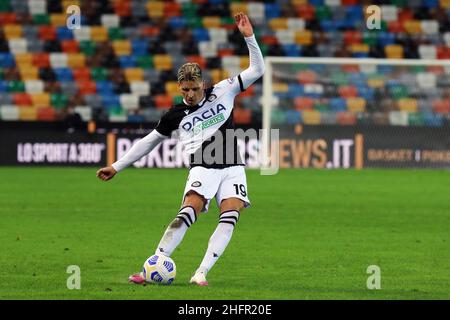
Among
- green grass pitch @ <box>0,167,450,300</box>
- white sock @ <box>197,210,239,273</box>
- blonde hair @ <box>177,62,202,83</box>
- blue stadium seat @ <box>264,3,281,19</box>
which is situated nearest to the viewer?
green grass pitch @ <box>0,167,450,300</box>

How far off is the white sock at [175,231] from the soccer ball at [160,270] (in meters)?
0.09

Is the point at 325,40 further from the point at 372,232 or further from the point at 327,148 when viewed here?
the point at 372,232

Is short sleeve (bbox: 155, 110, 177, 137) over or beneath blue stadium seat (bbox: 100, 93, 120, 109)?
beneath

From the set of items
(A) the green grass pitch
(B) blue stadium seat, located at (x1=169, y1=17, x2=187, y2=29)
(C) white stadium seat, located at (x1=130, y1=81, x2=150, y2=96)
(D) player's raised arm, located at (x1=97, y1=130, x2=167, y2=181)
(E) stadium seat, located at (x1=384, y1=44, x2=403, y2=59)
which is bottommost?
(A) the green grass pitch

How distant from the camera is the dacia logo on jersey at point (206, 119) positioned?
1016cm

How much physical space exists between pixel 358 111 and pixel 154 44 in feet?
21.9

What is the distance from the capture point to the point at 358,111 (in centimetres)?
2873

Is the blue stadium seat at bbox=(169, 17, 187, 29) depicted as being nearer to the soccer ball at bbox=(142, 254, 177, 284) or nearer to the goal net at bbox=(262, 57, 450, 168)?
the goal net at bbox=(262, 57, 450, 168)

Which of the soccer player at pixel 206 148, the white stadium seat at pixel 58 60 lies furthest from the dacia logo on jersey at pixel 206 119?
the white stadium seat at pixel 58 60

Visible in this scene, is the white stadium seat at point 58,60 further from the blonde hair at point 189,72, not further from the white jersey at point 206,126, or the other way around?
the blonde hair at point 189,72

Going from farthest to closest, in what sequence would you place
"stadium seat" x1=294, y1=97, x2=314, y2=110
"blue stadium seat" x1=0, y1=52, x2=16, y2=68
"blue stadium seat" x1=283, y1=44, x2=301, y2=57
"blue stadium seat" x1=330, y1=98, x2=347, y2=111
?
"blue stadium seat" x1=283, y1=44, x2=301, y2=57, "blue stadium seat" x1=0, y1=52, x2=16, y2=68, "stadium seat" x1=294, y1=97, x2=314, y2=110, "blue stadium seat" x1=330, y1=98, x2=347, y2=111

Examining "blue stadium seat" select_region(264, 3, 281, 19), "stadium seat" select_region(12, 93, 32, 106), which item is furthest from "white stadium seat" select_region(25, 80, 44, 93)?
"blue stadium seat" select_region(264, 3, 281, 19)

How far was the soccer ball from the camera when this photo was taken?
31.8ft
